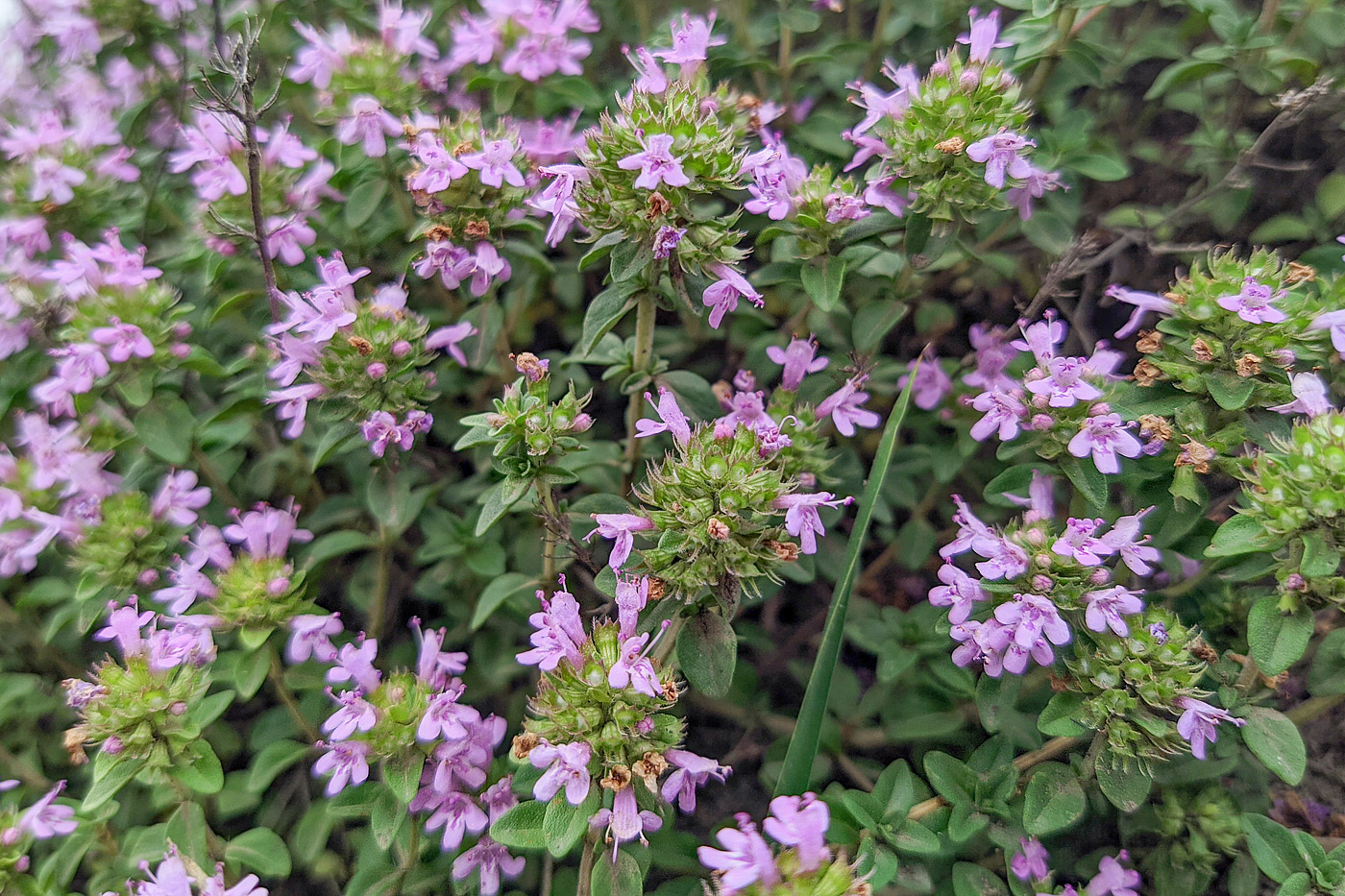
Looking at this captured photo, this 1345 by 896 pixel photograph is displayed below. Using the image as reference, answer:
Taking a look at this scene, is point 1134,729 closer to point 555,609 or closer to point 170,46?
point 555,609

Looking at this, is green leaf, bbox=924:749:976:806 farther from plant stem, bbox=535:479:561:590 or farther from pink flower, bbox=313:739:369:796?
pink flower, bbox=313:739:369:796

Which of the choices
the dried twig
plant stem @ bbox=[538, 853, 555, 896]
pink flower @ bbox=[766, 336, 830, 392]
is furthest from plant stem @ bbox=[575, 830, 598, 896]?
the dried twig

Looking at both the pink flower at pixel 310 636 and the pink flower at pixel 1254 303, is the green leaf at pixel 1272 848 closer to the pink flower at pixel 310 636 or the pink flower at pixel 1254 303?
the pink flower at pixel 1254 303

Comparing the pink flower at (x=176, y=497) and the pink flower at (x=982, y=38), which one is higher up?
the pink flower at (x=982, y=38)

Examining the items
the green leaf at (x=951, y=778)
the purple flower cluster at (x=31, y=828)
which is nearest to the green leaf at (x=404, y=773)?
the purple flower cluster at (x=31, y=828)

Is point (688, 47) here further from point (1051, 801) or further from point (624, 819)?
point (1051, 801)

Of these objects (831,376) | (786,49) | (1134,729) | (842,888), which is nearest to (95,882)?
(842,888)

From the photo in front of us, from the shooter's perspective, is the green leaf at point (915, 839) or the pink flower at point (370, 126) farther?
the pink flower at point (370, 126)
